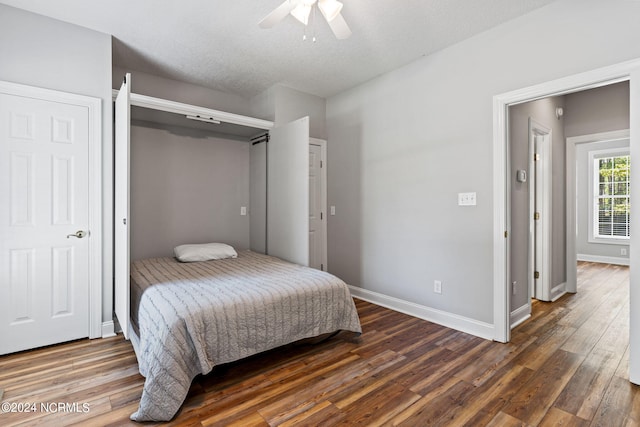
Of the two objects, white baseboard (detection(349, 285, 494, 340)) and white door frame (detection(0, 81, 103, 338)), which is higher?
white door frame (detection(0, 81, 103, 338))

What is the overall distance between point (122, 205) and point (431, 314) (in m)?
3.01

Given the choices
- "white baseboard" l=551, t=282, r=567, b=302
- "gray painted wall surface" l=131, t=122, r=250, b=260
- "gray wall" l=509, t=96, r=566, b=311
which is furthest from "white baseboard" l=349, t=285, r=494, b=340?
"gray painted wall surface" l=131, t=122, r=250, b=260

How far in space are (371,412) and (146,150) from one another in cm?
349

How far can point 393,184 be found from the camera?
351 centimetres

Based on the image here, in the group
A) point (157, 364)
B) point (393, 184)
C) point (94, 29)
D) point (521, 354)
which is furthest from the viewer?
point (393, 184)

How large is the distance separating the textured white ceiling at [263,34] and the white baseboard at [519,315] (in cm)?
267

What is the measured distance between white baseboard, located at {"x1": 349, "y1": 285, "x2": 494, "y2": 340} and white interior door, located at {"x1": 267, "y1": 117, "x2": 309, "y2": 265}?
1.06 meters

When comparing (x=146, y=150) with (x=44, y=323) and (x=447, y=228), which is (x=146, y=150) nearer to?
(x=44, y=323)

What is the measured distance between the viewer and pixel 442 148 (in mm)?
3047

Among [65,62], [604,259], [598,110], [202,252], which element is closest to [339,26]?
[65,62]

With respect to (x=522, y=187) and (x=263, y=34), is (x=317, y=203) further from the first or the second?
(x=522, y=187)

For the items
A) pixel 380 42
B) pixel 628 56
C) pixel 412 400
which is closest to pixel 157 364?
pixel 412 400

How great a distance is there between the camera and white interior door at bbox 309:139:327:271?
4.25 meters

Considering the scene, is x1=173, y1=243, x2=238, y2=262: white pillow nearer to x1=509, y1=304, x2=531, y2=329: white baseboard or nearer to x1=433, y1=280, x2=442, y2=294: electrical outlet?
x1=433, y1=280, x2=442, y2=294: electrical outlet
